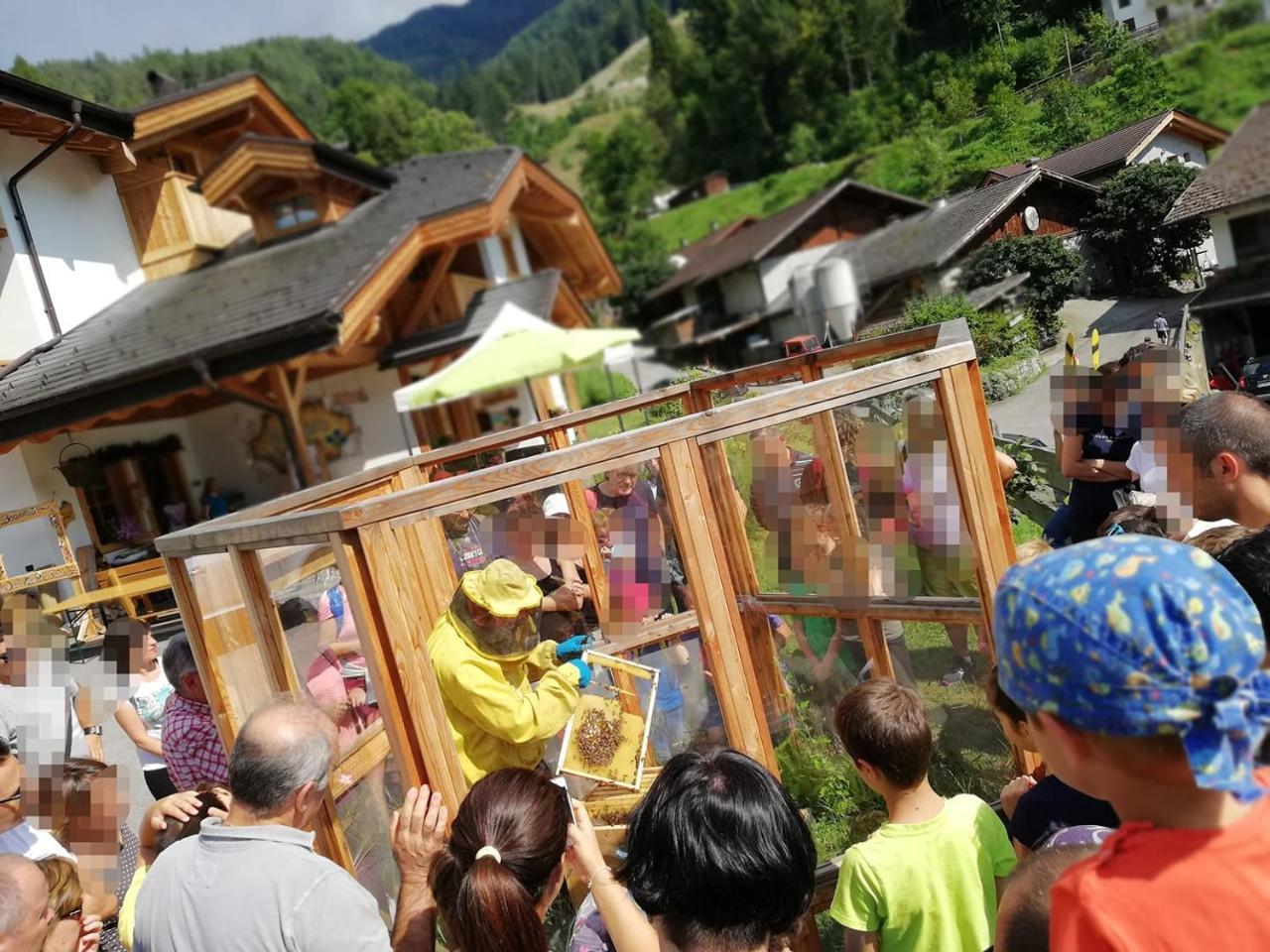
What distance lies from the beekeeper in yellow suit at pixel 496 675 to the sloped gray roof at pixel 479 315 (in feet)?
33.0

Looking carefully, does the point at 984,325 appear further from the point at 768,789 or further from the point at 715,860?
the point at 715,860

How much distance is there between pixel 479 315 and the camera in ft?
44.7

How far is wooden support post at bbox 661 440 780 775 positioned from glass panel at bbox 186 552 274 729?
1486 millimetres

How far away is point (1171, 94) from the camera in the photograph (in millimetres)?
2514

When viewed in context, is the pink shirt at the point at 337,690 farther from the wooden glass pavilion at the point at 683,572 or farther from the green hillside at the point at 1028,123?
the green hillside at the point at 1028,123

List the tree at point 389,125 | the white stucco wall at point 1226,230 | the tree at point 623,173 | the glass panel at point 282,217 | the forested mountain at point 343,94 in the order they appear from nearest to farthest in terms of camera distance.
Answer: the white stucco wall at point 1226,230, the glass panel at point 282,217, the forested mountain at point 343,94, the tree at point 623,173, the tree at point 389,125

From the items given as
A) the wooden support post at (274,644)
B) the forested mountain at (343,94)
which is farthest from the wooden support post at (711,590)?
the forested mountain at (343,94)

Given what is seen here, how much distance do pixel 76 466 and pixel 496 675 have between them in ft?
22.2

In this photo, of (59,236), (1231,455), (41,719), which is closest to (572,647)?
(1231,455)

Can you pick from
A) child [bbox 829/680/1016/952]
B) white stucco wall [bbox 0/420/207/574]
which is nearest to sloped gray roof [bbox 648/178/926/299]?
child [bbox 829/680/1016/952]

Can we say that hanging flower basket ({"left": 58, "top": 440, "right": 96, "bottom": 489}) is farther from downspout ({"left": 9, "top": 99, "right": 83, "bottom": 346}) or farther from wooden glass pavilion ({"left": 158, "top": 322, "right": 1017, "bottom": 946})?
wooden glass pavilion ({"left": 158, "top": 322, "right": 1017, "bottom": 946})

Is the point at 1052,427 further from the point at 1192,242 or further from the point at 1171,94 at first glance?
the point at 1171,94

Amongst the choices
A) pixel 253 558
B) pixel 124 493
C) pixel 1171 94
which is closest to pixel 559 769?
pixel 253 558

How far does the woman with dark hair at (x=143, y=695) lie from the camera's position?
3879 millimetres
